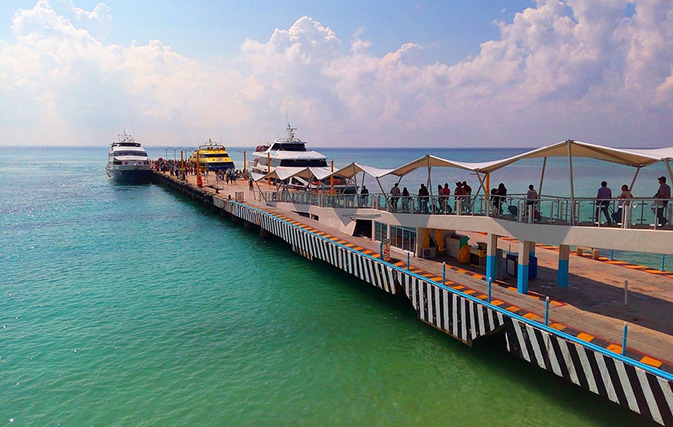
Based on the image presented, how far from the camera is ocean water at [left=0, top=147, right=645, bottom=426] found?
40.7ft

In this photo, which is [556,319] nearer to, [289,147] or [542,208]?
[542,208]

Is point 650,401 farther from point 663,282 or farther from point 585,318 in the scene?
point 663,282

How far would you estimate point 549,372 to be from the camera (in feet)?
45.2

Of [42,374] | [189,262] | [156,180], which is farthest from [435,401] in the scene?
[156,180]

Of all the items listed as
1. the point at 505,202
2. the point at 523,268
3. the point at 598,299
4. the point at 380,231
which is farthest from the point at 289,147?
the point at 598,299

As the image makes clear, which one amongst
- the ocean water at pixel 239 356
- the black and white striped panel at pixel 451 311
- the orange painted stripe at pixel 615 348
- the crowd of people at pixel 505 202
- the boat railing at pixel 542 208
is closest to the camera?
the orange painted stripe at pixel 615 348

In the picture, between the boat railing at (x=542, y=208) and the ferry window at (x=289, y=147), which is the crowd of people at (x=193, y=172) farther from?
the boat railing at (x=542, y=208)

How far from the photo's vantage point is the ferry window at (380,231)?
23.6m

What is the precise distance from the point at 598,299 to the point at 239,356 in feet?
→ 39.8

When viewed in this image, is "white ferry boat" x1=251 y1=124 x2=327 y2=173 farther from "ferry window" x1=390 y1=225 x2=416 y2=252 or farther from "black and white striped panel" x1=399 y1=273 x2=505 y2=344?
"black and white striped panel" x1=399 y1=273 x2=505 y2=344

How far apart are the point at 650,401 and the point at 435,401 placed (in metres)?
5.15

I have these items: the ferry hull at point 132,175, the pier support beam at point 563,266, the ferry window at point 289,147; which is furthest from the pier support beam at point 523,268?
the ferry hull at point 132,175

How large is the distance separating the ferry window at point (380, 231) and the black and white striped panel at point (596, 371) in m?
10.4

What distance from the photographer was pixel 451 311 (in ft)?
52.3
